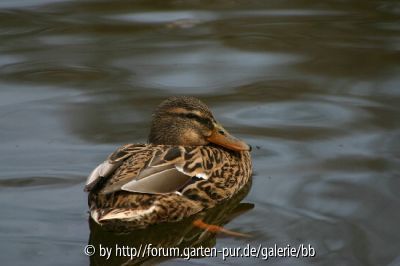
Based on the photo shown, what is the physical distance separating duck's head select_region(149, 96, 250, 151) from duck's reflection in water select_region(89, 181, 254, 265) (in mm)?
702

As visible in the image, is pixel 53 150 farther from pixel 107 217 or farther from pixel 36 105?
pixel 107 217

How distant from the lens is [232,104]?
8.02 meters

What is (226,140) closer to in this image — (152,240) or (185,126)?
(185,126)

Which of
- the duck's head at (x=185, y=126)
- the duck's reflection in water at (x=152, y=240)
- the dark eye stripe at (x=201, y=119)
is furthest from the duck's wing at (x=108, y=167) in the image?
the dark eye stripe at (x=201, y=119)

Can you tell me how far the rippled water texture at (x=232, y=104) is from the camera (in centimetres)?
587

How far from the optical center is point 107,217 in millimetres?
5625

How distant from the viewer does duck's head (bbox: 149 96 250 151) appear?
674 cm

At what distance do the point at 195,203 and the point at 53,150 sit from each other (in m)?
1.41

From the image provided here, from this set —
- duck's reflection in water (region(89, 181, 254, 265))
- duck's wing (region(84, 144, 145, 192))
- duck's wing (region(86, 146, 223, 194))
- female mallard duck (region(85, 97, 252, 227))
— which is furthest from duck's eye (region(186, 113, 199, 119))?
duck's reflection in water (region(89, 181, 254, 265))

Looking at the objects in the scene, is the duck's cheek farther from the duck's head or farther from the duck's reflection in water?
the duck's reflection in water

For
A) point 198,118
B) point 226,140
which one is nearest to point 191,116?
point 198,118

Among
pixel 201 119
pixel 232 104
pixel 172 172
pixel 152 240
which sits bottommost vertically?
pixel 152 240

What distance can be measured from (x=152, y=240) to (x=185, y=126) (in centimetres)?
119

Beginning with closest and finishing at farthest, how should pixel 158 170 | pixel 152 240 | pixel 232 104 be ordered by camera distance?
pixel 152 240
pixel 158 170
pixel 232 104
